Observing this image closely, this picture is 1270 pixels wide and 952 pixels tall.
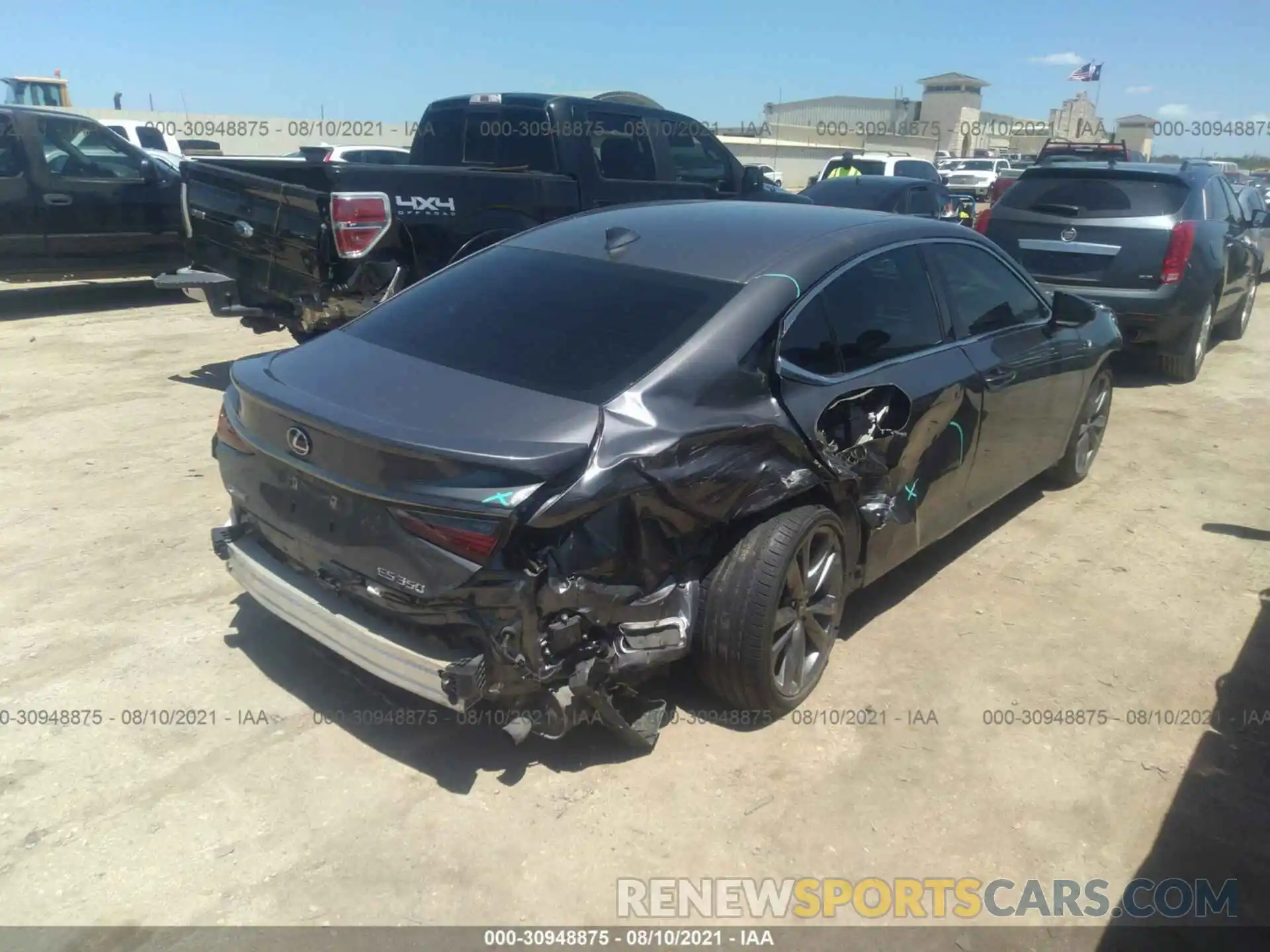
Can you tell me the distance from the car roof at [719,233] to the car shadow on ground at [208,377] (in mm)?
4231

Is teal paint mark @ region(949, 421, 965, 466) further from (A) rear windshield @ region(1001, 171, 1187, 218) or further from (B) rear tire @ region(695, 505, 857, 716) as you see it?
(A) rear windshield @ region(1001, 171, 1187, 218)

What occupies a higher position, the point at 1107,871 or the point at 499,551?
the point at 499,551

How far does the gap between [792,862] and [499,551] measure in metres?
1.24

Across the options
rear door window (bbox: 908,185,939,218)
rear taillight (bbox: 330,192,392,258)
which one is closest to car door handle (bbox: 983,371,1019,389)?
rear taillight (bbox: 330,192,392,258)

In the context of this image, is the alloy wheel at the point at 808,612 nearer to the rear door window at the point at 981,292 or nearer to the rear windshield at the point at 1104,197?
the rear door window at the point at 981,292

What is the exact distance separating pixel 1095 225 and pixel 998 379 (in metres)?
4.44

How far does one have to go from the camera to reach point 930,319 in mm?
4062

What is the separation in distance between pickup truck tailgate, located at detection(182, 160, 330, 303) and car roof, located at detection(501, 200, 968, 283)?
2574 millimetres

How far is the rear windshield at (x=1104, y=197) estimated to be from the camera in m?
7.86

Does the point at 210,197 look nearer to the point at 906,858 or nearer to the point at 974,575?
the point at 974,575

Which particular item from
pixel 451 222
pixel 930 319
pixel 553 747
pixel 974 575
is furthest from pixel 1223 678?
pixel 451 222

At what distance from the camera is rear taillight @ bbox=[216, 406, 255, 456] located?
3.29 m

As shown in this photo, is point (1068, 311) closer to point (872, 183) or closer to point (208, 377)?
point (208, 377)

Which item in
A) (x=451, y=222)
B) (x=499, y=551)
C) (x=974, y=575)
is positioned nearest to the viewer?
(x=499, y=551)
